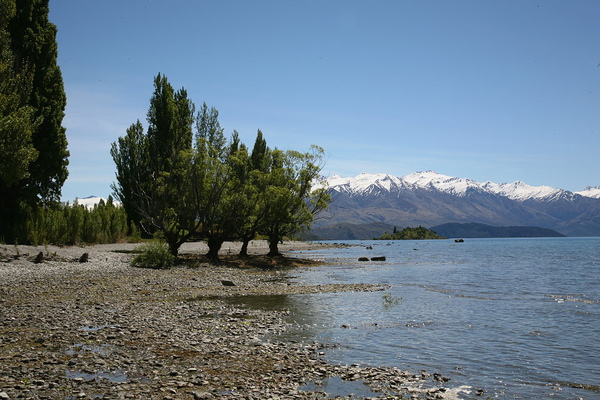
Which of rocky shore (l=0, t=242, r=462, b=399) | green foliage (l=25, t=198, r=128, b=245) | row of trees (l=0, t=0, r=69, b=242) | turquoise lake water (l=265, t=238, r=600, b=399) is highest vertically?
row of trees (l=0, t=0, r=69, b=242)

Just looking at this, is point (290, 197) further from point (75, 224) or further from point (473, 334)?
point (473, 334)

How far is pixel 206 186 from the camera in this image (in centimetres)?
4088

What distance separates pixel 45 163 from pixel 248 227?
793 inches

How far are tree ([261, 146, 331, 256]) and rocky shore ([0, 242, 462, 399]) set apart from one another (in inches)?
972

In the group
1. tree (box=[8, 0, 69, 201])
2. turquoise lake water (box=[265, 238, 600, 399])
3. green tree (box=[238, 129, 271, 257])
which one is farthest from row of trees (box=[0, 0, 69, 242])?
turquoise lake water (box=[265, 238, 600, 399])

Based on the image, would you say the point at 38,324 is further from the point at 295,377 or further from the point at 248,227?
the point at 248,227

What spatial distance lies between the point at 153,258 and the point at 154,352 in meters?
26.1

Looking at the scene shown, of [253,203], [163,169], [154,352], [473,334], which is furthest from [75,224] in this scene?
[473,334]

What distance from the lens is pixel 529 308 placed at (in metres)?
22.6

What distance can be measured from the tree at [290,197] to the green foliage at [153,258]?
1339 cm

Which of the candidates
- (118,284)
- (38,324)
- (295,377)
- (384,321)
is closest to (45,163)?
(118,284)

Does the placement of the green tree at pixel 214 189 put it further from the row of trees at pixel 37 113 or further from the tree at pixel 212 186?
the row of trees at pixel 37 113

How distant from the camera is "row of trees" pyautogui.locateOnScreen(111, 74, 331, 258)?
40.8 m

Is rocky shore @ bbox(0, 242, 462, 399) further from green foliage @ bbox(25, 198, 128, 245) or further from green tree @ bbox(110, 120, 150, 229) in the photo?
green tree @ bbox(110, 120, 150, 229)
